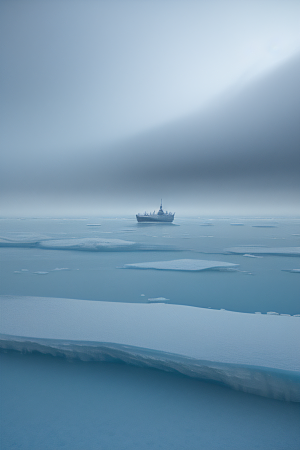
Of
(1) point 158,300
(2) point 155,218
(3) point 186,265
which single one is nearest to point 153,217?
(2) point 155,218

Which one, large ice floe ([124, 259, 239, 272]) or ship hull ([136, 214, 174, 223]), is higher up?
ship hull ([136, 214, 174, 223])

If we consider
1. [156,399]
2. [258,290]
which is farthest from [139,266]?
[156,399]

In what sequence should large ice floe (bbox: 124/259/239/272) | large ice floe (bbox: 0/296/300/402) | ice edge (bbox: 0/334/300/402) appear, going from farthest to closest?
1. large ice floe (bbox: 124/259/239/272)
2. large ice floe (bbox: 0/296/300/402)
3. ice edge (bbox: 0/334/300/402)

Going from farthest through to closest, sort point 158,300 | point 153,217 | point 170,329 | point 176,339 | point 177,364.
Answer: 1. point 153,217
2. point 158,300
3. point 170,329
4. point 176,339
5. point 177,364

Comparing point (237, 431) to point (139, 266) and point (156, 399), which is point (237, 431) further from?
point (139, 266)

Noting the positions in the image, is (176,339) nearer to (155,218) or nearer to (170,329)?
(170,329)

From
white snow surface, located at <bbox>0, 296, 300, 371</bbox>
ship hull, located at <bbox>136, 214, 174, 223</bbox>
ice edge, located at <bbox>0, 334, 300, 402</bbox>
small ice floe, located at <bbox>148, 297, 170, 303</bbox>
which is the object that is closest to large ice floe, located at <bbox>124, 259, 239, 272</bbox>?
small ice floe, located at <bbox>148, 297, 170, 303</bbox>

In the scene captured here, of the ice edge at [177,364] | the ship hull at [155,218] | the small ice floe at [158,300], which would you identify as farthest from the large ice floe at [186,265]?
the ship hull at [155,218]

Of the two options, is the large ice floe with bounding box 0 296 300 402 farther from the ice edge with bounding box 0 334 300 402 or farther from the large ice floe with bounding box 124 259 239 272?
the large ice floe with bounding box 124 259 239 272
